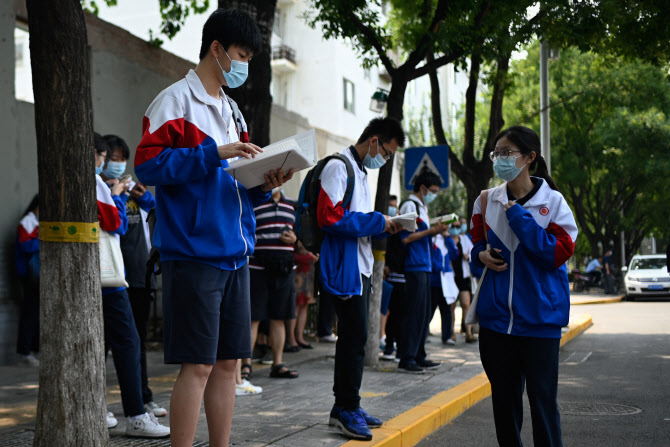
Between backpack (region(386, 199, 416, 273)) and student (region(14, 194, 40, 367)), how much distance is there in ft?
13.3

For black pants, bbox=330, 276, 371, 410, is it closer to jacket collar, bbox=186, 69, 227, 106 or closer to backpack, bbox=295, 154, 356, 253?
backpack, bbox=295, 154, 356, 253

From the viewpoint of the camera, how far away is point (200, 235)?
3.51 m

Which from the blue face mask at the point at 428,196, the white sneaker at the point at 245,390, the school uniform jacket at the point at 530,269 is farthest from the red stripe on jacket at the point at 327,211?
the blue face mask at the point at 428,196

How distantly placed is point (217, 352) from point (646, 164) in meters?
31.0

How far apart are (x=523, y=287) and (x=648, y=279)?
25823 millimetres

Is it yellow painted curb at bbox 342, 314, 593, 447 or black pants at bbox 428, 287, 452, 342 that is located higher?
black pants at bbox 428, 287, 452, 342

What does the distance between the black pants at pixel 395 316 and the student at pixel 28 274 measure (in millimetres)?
4202

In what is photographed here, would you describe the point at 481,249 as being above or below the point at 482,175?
below

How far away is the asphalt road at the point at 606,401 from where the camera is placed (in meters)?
5.73

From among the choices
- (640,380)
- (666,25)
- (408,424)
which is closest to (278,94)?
(666,25)

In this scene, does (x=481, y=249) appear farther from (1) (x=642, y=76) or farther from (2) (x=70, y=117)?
(1) (x=642, y=76)

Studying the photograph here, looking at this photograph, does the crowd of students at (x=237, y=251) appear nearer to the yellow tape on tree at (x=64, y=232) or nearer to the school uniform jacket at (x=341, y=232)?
the school uniform jacket at (x=341, y=232)

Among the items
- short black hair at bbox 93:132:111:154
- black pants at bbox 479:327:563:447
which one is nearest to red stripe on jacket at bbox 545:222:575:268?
black pants at bbox 479:327:563:447

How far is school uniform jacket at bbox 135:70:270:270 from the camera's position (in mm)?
3432
